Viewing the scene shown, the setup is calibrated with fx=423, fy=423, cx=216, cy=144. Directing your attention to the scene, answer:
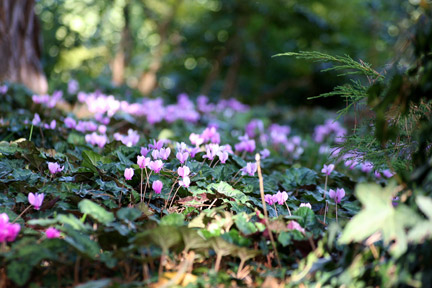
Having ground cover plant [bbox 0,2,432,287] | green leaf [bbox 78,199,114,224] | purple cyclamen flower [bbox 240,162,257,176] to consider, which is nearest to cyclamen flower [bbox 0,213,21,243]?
ground cover plant [bbox 0,2,432,287]

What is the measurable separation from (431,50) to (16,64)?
4469mm

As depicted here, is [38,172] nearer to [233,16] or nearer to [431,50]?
[431,50]

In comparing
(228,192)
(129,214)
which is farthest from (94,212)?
(228,192)

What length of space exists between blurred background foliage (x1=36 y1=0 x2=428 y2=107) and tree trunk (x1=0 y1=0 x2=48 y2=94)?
0.55m

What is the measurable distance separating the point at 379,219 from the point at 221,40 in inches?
300

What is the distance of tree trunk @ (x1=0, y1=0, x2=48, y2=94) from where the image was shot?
4551 mm

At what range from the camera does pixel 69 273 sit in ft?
4.75

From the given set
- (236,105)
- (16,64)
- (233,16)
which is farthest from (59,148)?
(233,16)

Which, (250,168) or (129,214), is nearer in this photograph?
(129,214)

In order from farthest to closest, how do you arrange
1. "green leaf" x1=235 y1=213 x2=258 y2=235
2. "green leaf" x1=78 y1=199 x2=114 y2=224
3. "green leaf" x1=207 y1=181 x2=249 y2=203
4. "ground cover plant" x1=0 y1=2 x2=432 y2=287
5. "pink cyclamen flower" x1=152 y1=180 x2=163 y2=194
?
"green leaf" x1=207 y1=181 x2=249 y2=203 < "pink cyclamen flower" x1=152 y1=180 x2=163 y2=194 < "green leaf" x1=235 y1=213 x2=258 y2=235 < "green leaf" x1=78 y1=199 x2=114 y2=224 < "ground cover plant" x1=0 y1=2 x2=432 y2=287

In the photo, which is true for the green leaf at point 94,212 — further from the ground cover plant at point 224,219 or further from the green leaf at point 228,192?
the green leaf at point 228,192

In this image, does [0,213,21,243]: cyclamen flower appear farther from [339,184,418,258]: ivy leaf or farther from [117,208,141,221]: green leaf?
[339,184,418,258]: ivy leaf

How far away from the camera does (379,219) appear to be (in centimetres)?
114

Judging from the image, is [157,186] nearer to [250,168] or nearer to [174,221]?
[174,221]
